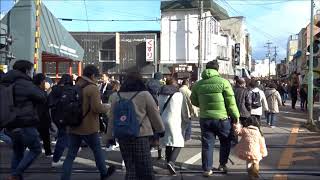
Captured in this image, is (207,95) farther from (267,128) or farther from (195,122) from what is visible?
(195,122)

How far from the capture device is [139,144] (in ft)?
19.2

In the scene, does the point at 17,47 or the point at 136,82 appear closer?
the point at 136,82

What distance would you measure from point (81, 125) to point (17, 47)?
33.2 feet

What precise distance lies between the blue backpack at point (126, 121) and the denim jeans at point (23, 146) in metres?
2.01

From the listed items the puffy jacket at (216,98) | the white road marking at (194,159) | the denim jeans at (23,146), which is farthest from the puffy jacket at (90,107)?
the white road marking at (194,159)

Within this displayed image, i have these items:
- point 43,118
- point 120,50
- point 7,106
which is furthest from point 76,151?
point 120,50

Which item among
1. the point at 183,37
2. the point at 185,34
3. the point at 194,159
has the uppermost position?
the point at 185,34

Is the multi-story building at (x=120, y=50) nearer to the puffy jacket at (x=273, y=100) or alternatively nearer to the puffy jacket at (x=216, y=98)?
the puffy jacket at (x=273, y=100)

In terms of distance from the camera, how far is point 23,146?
7598mm

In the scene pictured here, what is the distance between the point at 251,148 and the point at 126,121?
291 cm

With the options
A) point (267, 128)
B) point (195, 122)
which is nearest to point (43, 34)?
point (195, 122)

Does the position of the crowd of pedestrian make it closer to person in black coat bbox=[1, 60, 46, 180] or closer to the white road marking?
person in black coat bbox=[1, 60, 46, 180]

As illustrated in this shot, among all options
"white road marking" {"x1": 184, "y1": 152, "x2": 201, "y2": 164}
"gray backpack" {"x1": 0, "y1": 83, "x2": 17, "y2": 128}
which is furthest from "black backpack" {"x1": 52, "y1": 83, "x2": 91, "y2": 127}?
"white road marking" {"x1": 184, "y1": 152, "x2": 201, "y2": 164}

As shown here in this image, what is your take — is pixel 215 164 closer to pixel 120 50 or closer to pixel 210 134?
pixel 210 134
